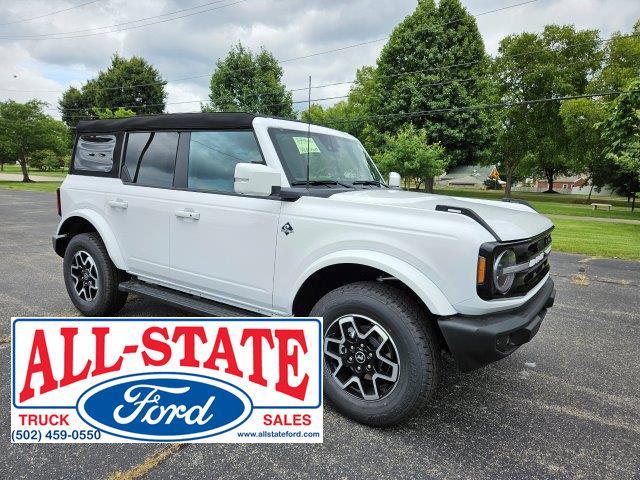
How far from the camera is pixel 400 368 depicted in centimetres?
248

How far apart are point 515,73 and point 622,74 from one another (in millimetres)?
8251

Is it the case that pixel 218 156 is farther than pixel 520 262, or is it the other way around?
pixel 218 156

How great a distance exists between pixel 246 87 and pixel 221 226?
29.3 metres

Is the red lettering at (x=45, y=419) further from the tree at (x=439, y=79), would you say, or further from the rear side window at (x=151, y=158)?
the tree at (x=439, y=79)

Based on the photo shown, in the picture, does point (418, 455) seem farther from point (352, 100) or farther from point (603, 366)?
point (352, 100)

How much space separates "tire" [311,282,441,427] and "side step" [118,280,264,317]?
0.80 metres

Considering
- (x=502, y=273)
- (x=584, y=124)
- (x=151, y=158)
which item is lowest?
(x=502, y=273)

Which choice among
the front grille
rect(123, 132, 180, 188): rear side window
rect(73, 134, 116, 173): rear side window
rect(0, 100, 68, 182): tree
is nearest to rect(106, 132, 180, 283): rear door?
rect(123, 132, 180, 188): rear side window

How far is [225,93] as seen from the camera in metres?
30.6

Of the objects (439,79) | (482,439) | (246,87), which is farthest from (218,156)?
(246,87)

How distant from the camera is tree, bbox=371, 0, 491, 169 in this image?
23.0 meters

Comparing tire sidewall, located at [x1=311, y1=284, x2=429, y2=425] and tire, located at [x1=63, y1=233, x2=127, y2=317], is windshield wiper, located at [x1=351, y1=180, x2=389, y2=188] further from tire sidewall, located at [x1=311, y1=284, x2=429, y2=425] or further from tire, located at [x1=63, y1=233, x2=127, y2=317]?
tire, located at [x1=63, y1=233, x2=127, y2=317]

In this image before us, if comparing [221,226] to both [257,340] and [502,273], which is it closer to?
[257,340]

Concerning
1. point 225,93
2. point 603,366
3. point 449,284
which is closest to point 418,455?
point 449,284
